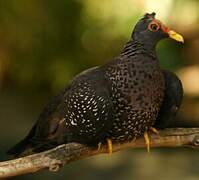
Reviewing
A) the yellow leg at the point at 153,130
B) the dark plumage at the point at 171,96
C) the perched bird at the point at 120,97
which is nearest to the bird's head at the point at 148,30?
Answer: the perched bird at the point at 120,97

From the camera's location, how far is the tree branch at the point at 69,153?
2258 millimetres

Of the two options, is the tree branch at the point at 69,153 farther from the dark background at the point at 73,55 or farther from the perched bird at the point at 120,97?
the dark background at the point at 73,55

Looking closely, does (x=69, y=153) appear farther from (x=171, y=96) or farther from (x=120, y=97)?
(x=171, y=96)

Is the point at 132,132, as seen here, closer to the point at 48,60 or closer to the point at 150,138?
the point at 150,138

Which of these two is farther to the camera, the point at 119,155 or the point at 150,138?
the point at 119,155

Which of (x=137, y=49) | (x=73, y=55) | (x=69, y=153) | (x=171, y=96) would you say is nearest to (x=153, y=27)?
(x=137, y=49)

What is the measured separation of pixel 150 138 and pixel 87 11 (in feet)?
7.44

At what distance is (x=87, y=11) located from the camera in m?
A: 4.65

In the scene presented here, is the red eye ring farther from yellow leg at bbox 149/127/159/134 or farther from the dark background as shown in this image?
the dark background

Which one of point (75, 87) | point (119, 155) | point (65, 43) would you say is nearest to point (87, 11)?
point (65, 43)

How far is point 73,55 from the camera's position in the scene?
16.6ft

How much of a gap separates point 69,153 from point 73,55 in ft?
9.04

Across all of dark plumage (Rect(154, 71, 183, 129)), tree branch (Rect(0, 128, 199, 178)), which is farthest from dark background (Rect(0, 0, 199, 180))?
tree branch (Rect(0, 128, 199, 178))

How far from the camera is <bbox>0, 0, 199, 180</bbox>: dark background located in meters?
4.57
